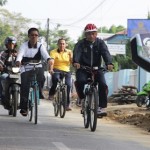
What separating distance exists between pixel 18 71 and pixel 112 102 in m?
10.2

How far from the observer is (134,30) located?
28.7 m

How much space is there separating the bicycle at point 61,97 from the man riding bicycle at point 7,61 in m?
1.30

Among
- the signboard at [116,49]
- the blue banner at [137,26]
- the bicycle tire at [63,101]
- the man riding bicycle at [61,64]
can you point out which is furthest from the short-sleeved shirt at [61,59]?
the signboard at [116,49]

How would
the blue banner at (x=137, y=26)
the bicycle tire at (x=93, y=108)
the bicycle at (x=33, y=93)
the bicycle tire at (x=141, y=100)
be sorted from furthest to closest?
the blue banner at (x=137, y=26)
the bicycle tire at (x=141, y=100)
the bicycle at (x=33, y=93)
the bicycle tire at (x=93, y=108)

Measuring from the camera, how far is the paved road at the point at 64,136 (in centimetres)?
752

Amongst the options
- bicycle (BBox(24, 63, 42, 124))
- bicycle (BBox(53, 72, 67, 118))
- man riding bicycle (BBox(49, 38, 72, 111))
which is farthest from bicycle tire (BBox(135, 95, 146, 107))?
bicycle (BBox(24, 63, 42, 124))

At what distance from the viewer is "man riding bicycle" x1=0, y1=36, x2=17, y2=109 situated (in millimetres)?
11430

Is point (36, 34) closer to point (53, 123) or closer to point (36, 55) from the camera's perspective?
point (36, 55)

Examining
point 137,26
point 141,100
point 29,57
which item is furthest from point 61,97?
point 137,26

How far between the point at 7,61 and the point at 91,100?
2.80 metres

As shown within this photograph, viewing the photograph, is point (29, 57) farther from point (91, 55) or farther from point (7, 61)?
point (91, 55)

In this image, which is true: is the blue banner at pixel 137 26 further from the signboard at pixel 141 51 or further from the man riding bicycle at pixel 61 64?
the signboard at pixel 141 51

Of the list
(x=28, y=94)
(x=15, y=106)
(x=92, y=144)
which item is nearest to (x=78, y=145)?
(x=92, y=144)

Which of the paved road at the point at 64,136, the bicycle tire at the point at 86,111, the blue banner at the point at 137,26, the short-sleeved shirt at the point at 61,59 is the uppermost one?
the blue banner at the point at 137,26
